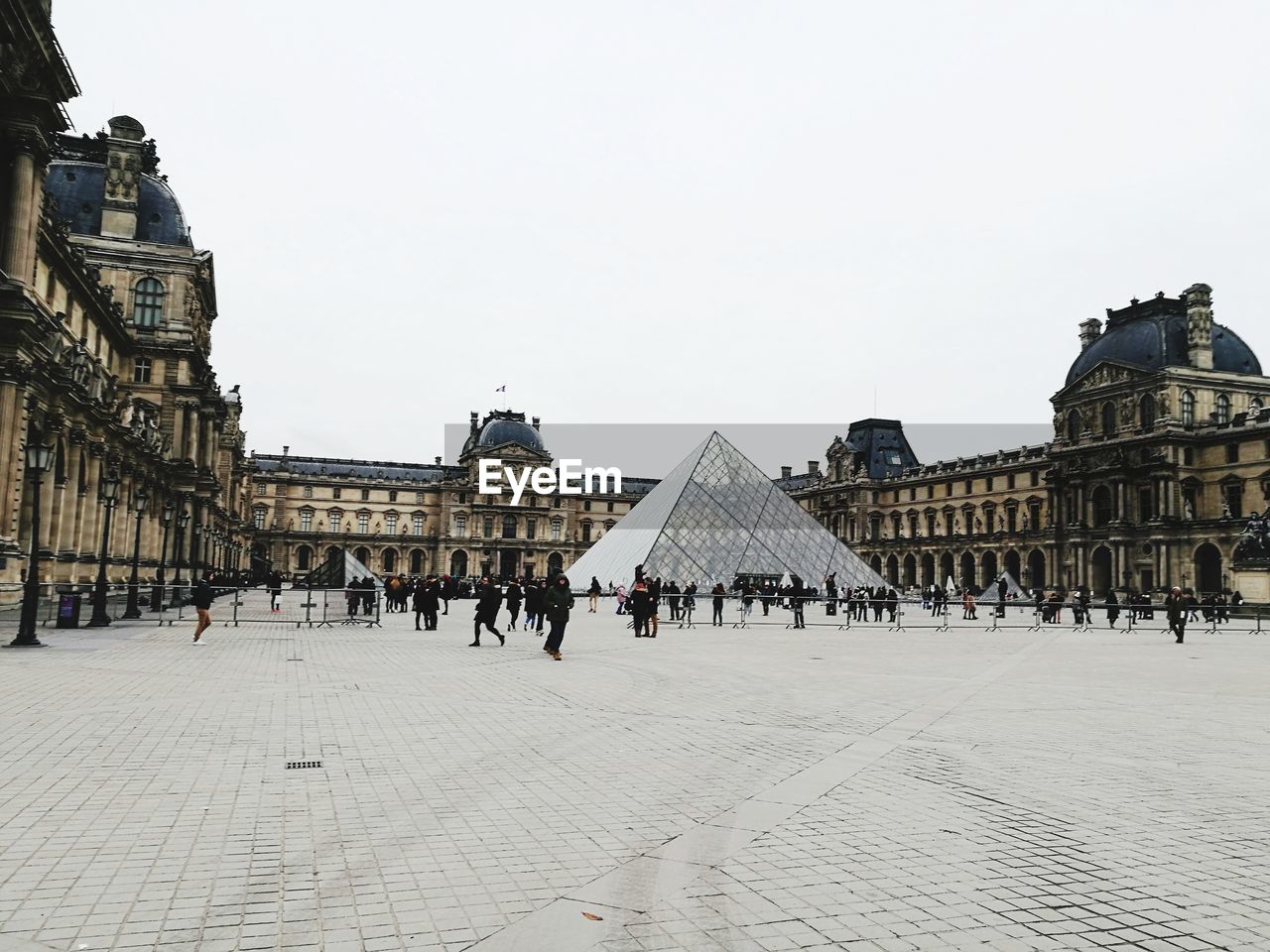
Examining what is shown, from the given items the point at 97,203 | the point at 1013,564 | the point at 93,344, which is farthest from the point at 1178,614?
the point at 1013,564

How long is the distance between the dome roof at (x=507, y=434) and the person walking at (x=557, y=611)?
260ft

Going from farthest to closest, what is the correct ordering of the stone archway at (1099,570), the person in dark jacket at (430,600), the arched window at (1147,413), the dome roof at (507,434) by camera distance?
the dome roof at (507,434) < the stone archway at (1099,570) < the arched window at (1147,413) < the person in dark jacket at (430,600)

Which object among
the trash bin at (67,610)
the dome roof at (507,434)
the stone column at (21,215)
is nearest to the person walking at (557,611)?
the trash bin at (67,610)

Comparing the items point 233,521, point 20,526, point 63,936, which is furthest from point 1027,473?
point 63,936

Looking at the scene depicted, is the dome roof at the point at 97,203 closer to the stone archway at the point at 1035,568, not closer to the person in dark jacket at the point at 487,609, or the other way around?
the person in dark jacket at the point at 487,609

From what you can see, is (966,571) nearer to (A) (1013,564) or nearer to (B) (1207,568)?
(A) (1013,564)

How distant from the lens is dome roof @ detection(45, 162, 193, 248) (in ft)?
132

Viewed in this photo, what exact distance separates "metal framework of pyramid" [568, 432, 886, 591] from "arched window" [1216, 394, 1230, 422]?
30.3 m

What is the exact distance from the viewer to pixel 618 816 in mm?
5129

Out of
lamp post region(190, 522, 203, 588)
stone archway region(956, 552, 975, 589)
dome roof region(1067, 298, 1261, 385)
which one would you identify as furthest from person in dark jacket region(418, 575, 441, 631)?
stone archway region(956, 552, 975, 589)

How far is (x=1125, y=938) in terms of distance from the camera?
3.53m

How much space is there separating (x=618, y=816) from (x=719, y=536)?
34.0 m

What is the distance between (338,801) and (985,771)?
406 cm

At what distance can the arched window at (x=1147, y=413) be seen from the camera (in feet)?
188
